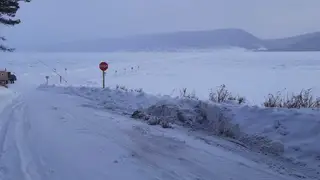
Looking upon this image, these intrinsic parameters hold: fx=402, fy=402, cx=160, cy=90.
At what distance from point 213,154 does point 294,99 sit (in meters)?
5.66

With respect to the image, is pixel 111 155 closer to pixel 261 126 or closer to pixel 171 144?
pixel 171 144

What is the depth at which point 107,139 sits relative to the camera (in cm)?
764

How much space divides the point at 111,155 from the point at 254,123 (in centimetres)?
323

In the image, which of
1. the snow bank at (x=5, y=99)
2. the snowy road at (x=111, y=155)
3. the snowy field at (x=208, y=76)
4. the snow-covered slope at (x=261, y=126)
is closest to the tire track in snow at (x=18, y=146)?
the snowy road at (x=111, y=155)

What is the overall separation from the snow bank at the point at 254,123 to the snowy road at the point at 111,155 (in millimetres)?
750

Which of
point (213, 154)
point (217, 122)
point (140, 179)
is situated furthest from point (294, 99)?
point (140, 179)

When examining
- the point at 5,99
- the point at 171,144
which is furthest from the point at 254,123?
the point at 5,99

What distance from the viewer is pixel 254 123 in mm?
8234

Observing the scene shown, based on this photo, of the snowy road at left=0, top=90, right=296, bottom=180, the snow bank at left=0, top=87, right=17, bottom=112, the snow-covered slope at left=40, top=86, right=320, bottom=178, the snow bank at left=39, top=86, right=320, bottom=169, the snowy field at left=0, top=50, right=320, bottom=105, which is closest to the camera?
the snowy road at left=0, top=90, right=296, bottom=180

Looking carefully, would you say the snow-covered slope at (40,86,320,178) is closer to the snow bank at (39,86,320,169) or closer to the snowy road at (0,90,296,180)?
the snow bank at (39,86,320,169)

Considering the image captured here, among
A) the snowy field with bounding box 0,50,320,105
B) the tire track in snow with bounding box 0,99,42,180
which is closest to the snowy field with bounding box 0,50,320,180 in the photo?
the tire track in snow with bounding box 0,99,42,180

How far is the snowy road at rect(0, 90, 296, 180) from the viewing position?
5.63 m

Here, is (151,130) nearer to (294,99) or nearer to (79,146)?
(79,146)

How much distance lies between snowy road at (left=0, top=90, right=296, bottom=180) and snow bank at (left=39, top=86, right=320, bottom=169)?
750 millimetres
